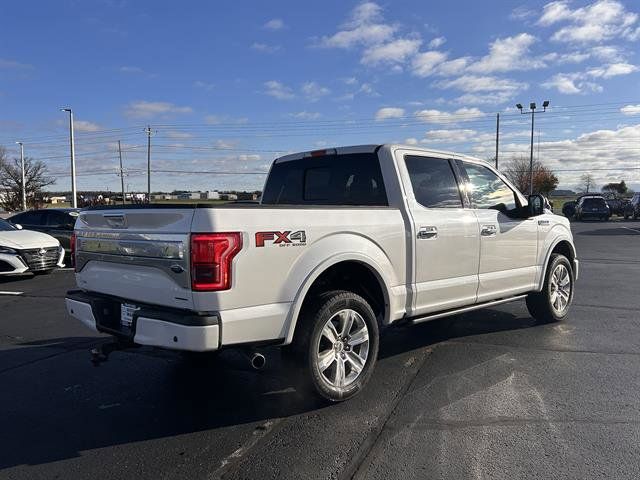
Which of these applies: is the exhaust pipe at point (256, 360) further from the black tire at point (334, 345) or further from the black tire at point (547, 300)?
the black tire at point (547, 300)

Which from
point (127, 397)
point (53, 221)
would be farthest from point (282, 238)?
point (53, 221)

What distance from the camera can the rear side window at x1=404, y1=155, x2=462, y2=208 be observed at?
4.96m

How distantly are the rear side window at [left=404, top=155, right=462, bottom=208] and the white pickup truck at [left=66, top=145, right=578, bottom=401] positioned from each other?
1cm

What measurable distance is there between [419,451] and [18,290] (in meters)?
9.02

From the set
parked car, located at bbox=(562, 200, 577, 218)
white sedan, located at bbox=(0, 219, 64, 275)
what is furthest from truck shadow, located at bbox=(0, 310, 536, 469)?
parked car, located at bbox=(562, 200, 577, 218)

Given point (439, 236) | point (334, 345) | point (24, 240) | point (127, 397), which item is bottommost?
point (127, 397)

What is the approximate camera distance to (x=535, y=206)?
598 cm

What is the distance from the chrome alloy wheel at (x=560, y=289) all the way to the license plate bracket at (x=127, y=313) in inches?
194

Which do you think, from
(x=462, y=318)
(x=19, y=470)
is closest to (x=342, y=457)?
(x=19, y=470)

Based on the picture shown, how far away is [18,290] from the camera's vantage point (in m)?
9.94

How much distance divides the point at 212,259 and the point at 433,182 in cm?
261

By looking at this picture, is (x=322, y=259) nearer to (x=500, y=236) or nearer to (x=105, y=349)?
(x=105, y=349)

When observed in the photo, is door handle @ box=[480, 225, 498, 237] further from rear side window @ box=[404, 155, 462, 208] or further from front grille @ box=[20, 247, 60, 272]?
front grille @ box=[20, 247, 60, 272]

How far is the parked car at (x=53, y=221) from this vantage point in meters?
13.8
